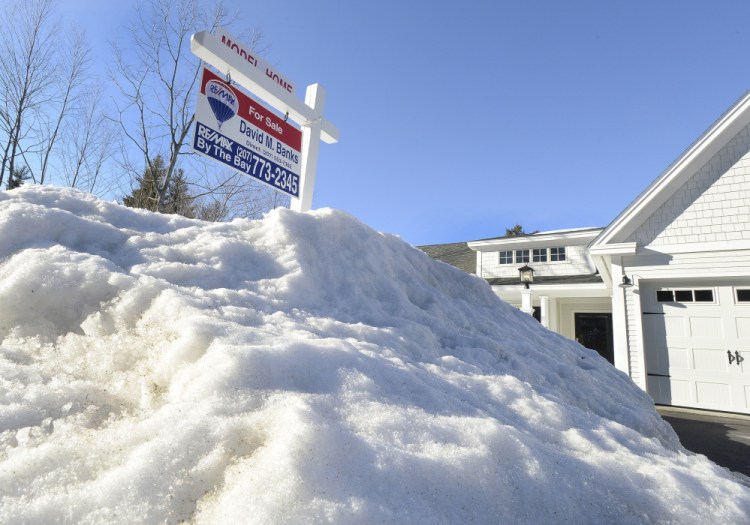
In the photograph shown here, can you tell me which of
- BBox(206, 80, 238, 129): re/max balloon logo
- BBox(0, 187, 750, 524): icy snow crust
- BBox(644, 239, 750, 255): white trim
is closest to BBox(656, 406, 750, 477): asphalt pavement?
BBox(0, 187, 750, 524): icy snow crust

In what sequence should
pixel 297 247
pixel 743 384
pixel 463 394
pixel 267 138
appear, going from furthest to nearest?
pixel 743 384 → pixel 267 138 → pixel 297 247 → pixel 463 394

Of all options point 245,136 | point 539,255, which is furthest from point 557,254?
point 245,136

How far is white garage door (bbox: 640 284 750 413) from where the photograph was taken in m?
7.31

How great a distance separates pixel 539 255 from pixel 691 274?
773 centimetres

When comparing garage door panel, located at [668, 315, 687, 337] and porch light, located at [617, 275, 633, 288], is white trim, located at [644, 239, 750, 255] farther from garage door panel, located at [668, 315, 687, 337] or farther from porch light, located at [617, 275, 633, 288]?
garage door panel, located at [668, 315, 687, 337]

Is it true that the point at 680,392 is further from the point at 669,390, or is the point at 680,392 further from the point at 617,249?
the point at 617,249

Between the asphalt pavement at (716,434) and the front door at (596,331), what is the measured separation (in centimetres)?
684

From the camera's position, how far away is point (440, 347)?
2455 mm

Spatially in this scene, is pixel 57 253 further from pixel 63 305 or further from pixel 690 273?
pixel 690 273

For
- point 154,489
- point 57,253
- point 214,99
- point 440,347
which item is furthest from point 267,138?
point 154,489

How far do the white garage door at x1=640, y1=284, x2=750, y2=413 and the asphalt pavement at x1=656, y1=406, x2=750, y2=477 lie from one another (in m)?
0.31

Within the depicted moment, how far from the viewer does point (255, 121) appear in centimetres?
431

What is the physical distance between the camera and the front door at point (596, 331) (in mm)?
14102

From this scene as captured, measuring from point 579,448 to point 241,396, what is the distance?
1449mm
